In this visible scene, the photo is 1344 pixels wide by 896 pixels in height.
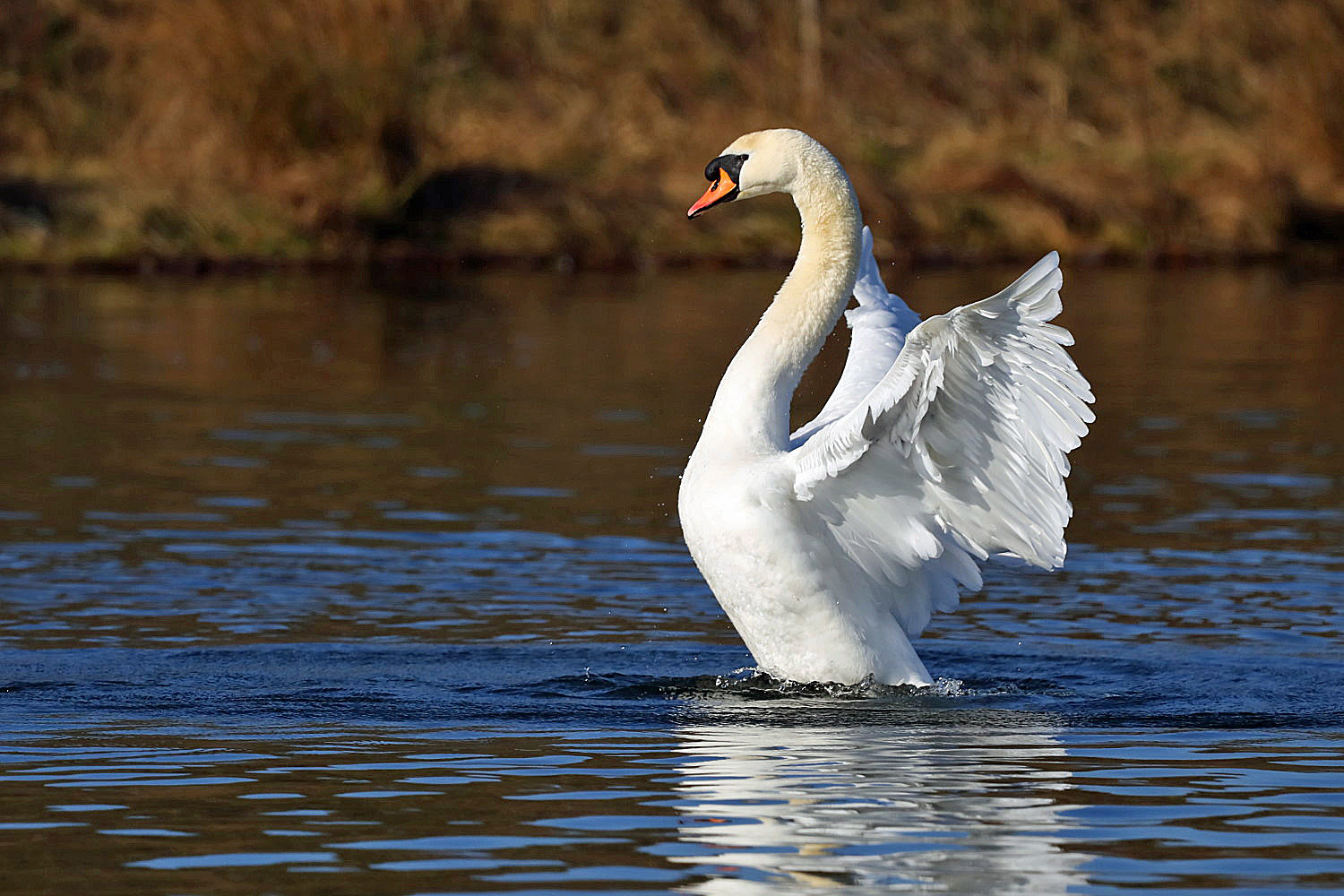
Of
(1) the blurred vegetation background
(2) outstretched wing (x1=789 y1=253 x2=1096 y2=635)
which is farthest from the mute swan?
(1) the blurred vegetation background

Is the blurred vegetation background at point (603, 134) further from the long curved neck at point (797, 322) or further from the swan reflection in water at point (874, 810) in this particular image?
the swan reflection in water at point (874, 810)

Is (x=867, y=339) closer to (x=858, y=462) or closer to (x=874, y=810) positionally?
(x=858, y=462)

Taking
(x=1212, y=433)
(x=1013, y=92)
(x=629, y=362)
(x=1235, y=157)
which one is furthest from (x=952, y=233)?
(x=1212, y=433)

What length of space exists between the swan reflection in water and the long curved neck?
0.88 meters

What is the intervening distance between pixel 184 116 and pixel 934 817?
20986 mm

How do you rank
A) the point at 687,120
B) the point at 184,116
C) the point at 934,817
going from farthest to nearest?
the point at 687,120, the point at 184,116, the point at 934,817

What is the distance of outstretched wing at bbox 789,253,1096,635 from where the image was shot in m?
6.39

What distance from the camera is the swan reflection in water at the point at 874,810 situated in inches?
201

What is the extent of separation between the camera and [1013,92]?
1256 inches

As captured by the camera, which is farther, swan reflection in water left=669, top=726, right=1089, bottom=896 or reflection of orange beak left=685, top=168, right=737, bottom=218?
reflection of orange beak left=685, top=168, right=737, bottom=218

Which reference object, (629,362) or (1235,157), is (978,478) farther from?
(1235,157)

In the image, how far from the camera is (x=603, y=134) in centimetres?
2794

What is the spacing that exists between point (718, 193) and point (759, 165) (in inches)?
6.0

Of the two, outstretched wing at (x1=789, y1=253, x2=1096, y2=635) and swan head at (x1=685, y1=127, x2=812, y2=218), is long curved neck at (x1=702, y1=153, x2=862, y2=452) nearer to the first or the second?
swan head at (x1=685, y1=127, x2=812, y2=218)
